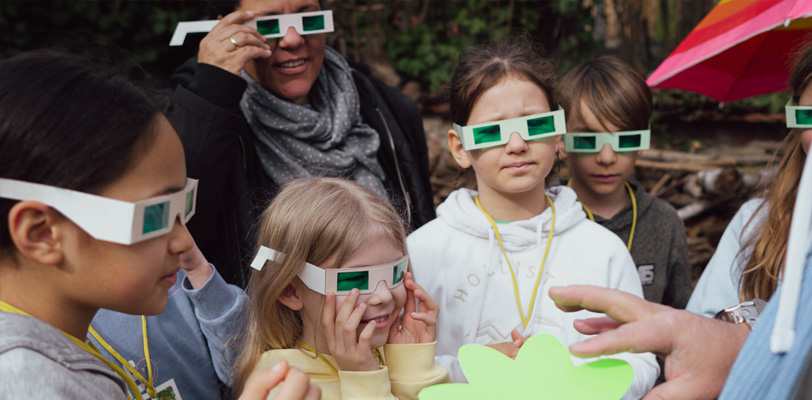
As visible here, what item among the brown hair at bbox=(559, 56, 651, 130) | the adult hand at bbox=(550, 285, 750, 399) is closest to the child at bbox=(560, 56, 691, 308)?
the brown hair at bbox=(559, 56, 651, 130)

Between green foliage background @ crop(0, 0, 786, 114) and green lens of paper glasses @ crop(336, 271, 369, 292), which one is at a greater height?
green foliage background @ crop(0, 0, 786, 114)

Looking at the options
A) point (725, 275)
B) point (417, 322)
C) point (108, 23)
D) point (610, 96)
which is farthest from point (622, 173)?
point (108, 23)

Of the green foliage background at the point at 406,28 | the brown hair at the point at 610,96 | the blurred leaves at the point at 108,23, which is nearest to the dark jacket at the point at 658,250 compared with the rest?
the brown hair at the point at 610,96

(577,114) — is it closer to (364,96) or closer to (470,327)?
(364,96)

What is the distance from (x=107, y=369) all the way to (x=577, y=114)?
2.42 m

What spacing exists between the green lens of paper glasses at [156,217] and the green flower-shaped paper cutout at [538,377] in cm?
64

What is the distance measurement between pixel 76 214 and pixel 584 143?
2313mm

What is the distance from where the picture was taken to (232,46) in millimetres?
2453

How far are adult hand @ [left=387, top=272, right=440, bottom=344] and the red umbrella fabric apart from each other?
4.94 ft

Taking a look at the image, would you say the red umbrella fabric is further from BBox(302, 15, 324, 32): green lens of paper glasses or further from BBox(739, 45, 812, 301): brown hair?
BBox(302, 15, 324, 32): green lens of paper glasses

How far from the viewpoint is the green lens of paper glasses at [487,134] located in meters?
2.31

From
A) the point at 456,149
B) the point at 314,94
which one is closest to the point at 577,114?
the point at 456,149

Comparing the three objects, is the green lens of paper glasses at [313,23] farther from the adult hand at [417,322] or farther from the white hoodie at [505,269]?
the adult hand at [417,322]

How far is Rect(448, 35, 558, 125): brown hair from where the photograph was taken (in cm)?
244
